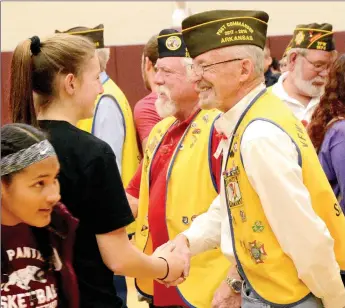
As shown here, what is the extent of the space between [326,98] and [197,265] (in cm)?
87

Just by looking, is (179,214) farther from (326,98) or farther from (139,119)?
(139,119)

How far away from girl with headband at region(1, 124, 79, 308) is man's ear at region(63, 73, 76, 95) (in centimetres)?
27

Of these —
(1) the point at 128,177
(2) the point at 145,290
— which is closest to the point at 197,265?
(2) the point at 145,290

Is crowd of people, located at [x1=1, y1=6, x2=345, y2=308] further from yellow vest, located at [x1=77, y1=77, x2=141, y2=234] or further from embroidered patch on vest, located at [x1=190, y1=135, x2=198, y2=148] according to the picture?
yellow vest, located at [x1=77, y1=77, x2=141, y2=234]

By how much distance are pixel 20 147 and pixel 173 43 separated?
1.55 meters

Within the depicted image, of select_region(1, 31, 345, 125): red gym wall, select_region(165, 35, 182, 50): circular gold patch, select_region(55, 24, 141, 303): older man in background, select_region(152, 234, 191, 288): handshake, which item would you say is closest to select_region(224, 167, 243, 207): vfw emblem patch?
select_region(152, 234, 191, 288): handshake

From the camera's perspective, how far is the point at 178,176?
2.94m

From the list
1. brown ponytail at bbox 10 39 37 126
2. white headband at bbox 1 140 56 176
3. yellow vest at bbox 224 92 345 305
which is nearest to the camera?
white headband at bbox 1 140 56 176

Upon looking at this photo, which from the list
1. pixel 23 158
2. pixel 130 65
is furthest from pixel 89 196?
pixel 130 65

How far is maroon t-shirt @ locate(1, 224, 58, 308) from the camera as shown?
1844mm

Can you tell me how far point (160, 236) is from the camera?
2998mm

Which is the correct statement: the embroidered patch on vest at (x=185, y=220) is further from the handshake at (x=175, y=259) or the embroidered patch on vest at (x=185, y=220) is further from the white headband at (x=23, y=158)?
the white headband at (x=23, y=158)

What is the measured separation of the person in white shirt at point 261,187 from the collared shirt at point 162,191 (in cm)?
39

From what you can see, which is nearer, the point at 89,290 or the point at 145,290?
the point at 89,290
